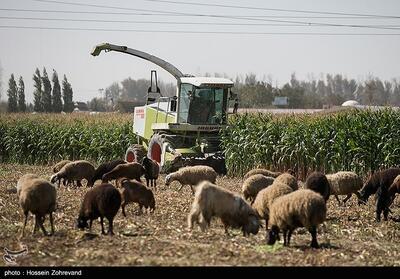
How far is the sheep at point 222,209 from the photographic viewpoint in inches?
420

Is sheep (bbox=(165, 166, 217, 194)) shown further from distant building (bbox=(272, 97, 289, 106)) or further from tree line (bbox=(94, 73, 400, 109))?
distant building (bbox=(272, 97, 289, 106))

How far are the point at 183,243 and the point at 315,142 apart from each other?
12.0 m

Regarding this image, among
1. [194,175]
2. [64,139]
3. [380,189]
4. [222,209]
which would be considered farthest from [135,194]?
[64,139]

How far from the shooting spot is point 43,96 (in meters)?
75.9


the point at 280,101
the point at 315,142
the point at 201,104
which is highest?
the point at 280,101

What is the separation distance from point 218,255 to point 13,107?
2437 inches

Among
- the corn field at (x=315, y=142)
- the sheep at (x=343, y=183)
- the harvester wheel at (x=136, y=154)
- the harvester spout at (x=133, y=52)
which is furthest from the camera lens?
the harvester spout at (x=133, y=52)

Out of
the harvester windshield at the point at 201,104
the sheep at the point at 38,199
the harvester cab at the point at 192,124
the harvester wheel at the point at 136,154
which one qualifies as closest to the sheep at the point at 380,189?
the sheep at the point at 38,199

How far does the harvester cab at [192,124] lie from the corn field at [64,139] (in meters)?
6.28

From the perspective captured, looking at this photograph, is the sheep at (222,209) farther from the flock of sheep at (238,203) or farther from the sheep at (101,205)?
the sheep at (101,205)

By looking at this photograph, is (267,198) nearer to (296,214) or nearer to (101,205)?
(296,214)

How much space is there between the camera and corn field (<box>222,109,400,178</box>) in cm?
1945
